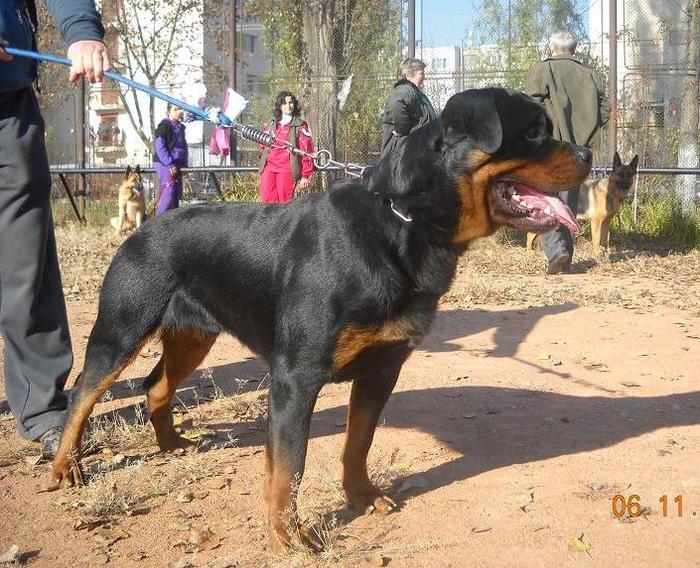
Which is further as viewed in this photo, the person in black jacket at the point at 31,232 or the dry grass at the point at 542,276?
the dry grass at the point at 542,276

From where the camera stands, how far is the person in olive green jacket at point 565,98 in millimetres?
10328

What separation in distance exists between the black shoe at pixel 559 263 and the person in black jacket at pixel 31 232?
699cm

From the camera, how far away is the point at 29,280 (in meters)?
4.35

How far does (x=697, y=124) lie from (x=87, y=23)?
10.8 meters

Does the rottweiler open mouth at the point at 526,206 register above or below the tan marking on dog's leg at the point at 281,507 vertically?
above

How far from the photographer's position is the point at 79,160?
53.3 ft

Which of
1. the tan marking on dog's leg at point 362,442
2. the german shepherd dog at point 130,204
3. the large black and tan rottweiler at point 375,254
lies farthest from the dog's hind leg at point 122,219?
the tan marking on dog's leg at point 362,442

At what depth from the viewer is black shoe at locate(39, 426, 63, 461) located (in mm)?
4352

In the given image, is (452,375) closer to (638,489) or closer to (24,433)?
(638,489)

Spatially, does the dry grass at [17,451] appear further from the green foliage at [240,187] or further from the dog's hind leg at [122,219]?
the dog's hind leg at [122,219]

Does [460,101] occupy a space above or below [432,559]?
above

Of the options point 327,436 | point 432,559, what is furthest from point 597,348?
point 432,559

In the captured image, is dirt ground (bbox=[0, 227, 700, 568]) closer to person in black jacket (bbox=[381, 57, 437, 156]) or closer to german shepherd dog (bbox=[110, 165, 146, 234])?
person in black jacket (bbox=[381, 57, 437, 156])

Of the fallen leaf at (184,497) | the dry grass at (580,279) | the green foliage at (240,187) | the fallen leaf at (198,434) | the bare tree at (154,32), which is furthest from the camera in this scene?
the bare tree at (154,32)
